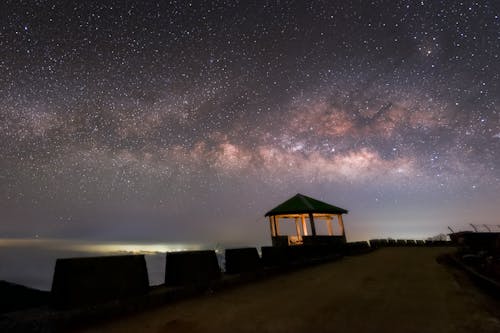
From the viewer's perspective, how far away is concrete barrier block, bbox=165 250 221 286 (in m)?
4.17

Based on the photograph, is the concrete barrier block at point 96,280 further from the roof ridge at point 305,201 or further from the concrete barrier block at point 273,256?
the roof ridge at point 305,201

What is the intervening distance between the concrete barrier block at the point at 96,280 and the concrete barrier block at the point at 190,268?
54 cm

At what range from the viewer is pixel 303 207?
819 inches

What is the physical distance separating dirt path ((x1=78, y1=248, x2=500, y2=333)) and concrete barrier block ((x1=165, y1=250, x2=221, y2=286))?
36 cm

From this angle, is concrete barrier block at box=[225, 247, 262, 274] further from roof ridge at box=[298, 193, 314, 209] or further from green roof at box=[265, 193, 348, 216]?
roof ridge at box=[298, 193, 314, 209]

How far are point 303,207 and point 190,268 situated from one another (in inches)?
684

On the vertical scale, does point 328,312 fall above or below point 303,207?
below

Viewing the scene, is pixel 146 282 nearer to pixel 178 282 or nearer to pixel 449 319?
pixel 178 282

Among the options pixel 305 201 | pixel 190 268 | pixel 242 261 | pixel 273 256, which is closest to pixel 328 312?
pixel 190 268

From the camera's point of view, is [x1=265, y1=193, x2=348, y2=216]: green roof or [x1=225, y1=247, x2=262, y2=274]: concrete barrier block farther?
[x1=265, y1=193, x2=348, y2=216]: green roof

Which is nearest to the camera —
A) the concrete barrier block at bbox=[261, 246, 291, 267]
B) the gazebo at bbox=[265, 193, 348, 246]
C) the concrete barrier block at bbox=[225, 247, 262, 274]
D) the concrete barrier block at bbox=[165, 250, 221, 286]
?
the concrete barrier block at bbox=[165, 250, 221, 286]

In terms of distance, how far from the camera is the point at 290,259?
25.4 ft

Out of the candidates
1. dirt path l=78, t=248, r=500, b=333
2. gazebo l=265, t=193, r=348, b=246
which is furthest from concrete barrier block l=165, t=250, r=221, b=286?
gazebo l=265, t=193, r=348, b=246

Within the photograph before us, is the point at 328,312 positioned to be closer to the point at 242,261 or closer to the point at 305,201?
the point at 242,261
